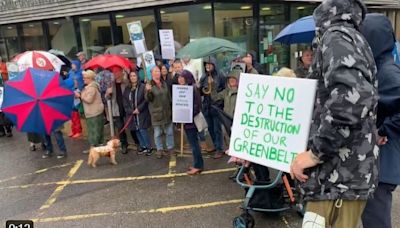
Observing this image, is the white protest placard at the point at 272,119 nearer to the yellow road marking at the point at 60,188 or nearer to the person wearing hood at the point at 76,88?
the yellow road marking at the point at 60,188

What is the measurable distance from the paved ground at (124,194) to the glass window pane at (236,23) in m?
5.20

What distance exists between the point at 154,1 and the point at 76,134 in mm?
4229

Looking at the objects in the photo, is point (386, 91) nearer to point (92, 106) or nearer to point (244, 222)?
point (244, 222)

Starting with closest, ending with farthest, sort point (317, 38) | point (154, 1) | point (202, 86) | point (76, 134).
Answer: point (317, 38) < point (202, 86) < point (76, 134) < point (154, 1)

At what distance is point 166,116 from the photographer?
7078 mm

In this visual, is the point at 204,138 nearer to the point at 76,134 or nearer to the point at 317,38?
the point at 76,134

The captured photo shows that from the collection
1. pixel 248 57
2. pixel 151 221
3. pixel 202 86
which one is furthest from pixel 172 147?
pixel 151 221

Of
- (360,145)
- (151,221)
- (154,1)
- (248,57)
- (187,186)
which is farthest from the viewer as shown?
(154,1)

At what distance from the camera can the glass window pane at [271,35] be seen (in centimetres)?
1208

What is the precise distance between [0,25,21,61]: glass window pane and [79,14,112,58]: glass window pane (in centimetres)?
552

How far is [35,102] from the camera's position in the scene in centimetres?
625

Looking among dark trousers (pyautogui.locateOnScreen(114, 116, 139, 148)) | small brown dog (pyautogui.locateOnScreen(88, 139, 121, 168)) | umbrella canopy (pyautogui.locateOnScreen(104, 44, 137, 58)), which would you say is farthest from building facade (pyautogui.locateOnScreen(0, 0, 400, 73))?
small brown dog (pyautogui.locateOnScreen(88, 139, 121, 168))

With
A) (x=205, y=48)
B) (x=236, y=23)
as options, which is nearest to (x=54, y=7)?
(x=236, y=23)

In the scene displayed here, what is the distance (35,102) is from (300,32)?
451cm
